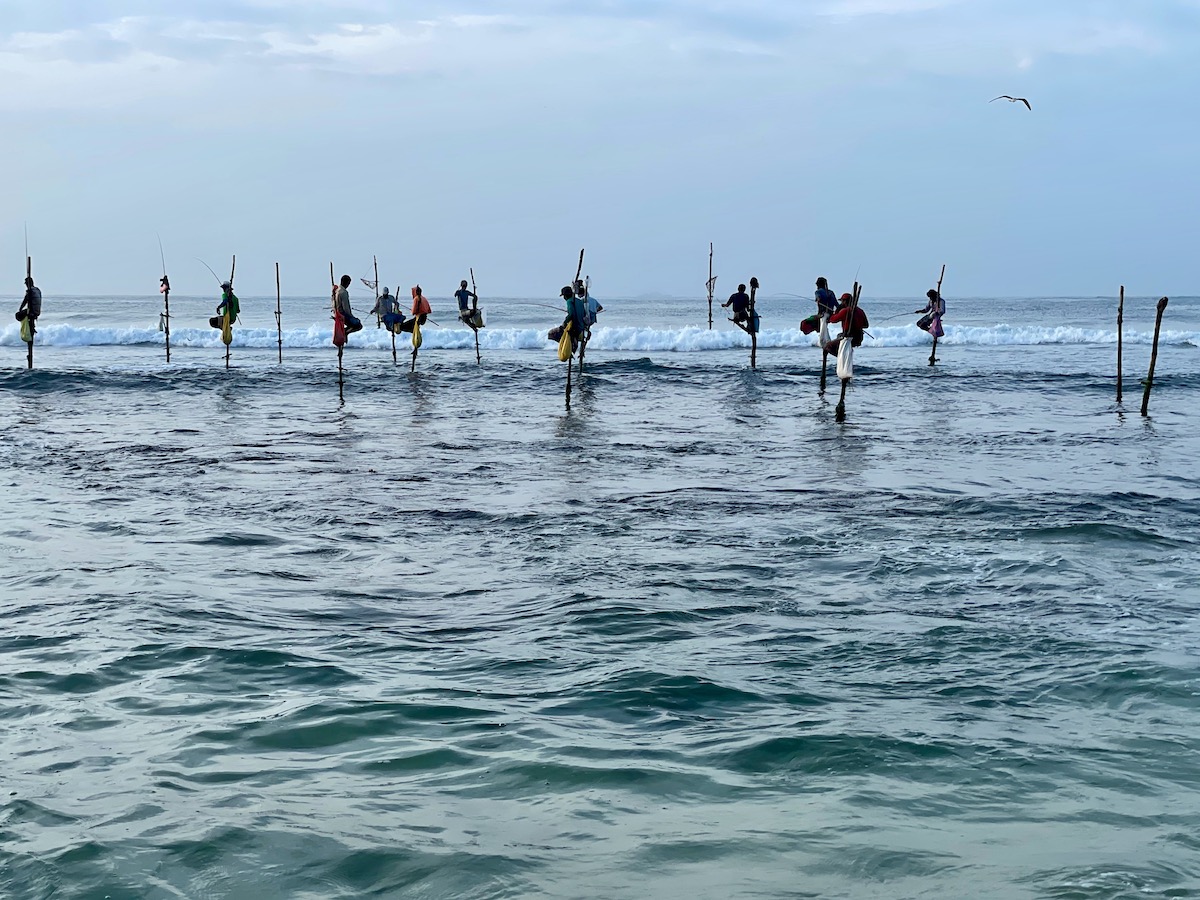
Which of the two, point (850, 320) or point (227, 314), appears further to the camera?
point (227, 314)

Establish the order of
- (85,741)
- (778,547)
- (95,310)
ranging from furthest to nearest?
1. (95,310)
2. (778,547)
3. (85,741)

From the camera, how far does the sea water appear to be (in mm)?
4664

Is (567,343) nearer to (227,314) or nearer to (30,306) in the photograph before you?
(227,314)

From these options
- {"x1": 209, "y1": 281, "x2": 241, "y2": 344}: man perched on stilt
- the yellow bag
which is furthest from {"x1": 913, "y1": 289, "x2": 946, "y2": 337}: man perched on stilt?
{"x1": 209, "y1": 281, "x2": 241, "y2": 344}: man perched on stilt

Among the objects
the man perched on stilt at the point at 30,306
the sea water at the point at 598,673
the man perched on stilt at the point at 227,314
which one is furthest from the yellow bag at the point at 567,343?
the man perched on stilt at the point at 30,306

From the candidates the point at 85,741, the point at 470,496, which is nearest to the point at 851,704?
the point at 85,741

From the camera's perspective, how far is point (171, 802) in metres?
5.04

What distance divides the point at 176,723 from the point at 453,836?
A: 197 centimetres

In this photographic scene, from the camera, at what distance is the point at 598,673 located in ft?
22.7

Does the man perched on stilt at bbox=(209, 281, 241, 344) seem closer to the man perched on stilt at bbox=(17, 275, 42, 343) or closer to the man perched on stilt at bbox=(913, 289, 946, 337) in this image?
the man perched on stilt at bbox=(17, 275, 42, 343)

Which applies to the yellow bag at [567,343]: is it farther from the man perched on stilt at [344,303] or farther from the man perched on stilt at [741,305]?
the man perched on stilt at [741,305]

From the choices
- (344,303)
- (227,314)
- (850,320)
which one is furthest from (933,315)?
(227,314)

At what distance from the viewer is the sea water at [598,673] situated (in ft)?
15.3

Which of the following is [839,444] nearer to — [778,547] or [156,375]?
[778,547]
